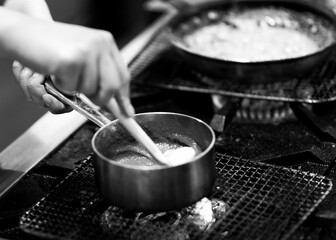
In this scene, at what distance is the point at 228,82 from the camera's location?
168 centimetres

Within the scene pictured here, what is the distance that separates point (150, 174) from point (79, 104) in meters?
0.31

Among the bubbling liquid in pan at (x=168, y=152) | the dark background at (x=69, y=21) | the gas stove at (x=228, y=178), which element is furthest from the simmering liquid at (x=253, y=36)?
the dark background at (x=69, y=21)

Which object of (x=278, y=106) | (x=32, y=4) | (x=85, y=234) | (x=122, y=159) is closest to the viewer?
(x=85, y=234)

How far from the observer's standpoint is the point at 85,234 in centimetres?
108

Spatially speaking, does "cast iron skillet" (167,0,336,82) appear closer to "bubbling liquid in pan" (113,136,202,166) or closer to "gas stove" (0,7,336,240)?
"gas stove" (0,7,336,240)

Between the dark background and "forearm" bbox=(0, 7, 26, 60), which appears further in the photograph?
the dark background

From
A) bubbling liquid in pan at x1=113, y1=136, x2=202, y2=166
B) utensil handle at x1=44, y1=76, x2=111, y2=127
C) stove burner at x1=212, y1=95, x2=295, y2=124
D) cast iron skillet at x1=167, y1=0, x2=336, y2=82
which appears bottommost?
stove burner at x1=212, y1=95, x2=295, y2=124

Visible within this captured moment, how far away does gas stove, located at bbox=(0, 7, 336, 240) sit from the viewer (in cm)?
110

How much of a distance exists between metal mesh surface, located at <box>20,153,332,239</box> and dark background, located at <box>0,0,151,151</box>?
1.34m

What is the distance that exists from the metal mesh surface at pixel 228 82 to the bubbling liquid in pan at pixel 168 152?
1.33 ft

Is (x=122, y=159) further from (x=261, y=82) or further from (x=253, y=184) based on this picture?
(x=261, y=82)

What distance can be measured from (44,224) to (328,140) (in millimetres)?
749

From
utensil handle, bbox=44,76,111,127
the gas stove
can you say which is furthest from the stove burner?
utensil handle, bbox=44,76,111,127

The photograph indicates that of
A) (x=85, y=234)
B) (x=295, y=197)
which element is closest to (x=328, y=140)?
(x=295, y=197)
